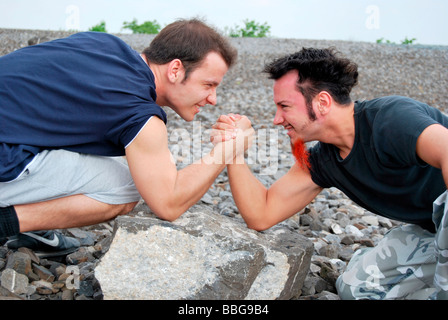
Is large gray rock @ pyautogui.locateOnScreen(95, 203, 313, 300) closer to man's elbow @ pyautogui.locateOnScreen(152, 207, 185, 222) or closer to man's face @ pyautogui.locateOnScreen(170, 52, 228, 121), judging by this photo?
man's elbow @ pyautogui.locateOnScreen(152, 207, 185, 222)

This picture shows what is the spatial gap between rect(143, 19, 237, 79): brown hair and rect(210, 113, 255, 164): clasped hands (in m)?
0.37

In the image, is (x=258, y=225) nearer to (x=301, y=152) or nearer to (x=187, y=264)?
(x=301, y=152)

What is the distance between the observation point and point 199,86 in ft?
9.37

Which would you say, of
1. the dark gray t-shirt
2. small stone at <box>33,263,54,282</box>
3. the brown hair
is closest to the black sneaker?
small stone at <box>33,263,54,282</box>

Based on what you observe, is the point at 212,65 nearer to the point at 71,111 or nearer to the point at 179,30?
the point at 179,30

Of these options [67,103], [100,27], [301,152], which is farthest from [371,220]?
[100,27]

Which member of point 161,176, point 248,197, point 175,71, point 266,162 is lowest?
point 266,162

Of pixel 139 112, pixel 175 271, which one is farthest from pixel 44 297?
pixel 139 112

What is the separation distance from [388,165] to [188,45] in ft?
4.38

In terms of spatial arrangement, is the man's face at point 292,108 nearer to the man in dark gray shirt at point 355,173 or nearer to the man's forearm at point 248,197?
the man in dark gray shirt at point 355,173

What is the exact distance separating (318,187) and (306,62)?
0.76 m

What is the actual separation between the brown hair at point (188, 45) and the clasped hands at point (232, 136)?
37cm

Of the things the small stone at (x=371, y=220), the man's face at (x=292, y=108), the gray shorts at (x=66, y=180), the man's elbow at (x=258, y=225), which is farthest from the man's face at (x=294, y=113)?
the small stone at (x=371, y=220)

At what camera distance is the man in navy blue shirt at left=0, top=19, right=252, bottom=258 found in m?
2.39
